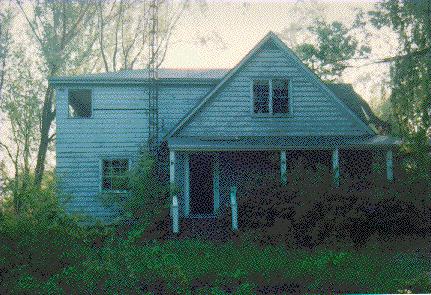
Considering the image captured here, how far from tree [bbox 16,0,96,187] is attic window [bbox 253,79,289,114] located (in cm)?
1363

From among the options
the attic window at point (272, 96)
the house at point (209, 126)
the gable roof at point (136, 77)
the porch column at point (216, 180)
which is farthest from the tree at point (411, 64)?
the gable roof at point (136, 77)

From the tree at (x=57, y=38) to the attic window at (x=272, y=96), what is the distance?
1363 centimetres

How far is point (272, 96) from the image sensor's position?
16359 mm

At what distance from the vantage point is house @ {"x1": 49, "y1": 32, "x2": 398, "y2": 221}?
52.4ft

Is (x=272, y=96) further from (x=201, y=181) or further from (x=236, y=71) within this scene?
(x=201, y=181)

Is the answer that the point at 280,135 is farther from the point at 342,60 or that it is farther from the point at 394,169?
the point at 342,60

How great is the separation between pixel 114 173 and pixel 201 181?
3.52 metres

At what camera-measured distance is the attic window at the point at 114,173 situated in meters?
16.3

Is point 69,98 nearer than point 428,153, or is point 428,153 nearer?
point 428,153

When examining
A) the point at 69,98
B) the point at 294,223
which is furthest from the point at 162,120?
the point at 294,223

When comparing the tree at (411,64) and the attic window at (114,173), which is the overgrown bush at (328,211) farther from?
the attic window at (114,173)

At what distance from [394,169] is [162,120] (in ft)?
31.0

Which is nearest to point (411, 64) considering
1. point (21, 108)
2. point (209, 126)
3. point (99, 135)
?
point (209, 126)

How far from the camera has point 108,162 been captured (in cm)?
1669
